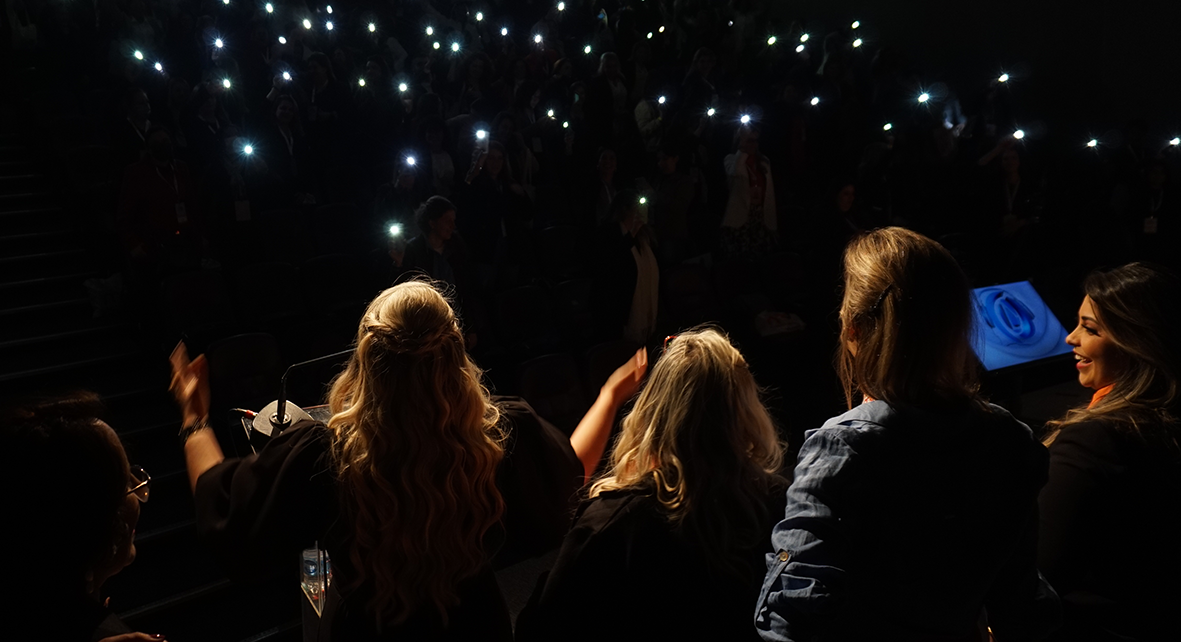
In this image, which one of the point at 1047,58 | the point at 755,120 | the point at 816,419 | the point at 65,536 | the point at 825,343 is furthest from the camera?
the point at 1047,58

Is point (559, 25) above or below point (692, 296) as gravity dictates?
above

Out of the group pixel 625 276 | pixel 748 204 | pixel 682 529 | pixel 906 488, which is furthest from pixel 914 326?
pixel 748 204

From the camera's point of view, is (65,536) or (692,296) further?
(692,296)

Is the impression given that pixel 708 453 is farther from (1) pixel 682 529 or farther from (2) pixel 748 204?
(2) pixel 748 204

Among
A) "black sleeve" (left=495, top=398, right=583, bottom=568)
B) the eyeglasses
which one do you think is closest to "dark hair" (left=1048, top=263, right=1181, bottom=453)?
"black sleeve" (left=495, top=398, right=583, bottom=568)

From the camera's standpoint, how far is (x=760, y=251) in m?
6.61

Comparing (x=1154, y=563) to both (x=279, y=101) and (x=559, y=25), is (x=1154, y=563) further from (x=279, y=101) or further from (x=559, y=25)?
(x=559, y=25)

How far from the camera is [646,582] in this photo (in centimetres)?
146

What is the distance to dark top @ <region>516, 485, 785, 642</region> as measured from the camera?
1.46 m

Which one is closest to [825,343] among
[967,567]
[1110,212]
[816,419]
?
[816,419]

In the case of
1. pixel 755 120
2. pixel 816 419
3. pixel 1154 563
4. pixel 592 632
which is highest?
pixel 755 120

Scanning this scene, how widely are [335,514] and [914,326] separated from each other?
1.22m

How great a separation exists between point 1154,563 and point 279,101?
644cm

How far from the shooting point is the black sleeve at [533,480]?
1.70m
